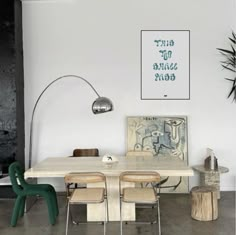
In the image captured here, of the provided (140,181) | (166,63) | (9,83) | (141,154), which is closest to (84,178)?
(140,181)

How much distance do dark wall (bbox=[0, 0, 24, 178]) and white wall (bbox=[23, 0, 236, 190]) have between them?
1.21 ft

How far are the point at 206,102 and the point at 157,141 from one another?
100 centimetres

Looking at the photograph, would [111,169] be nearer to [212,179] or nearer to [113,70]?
[212,179]

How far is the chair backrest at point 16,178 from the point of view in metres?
3.87

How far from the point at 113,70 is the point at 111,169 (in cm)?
206

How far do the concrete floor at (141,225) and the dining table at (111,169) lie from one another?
17 cm

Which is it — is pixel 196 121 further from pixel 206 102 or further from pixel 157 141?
pixel 157 141

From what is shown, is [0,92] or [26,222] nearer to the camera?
[26,222]

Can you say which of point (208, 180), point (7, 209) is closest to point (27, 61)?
point (7, 209)

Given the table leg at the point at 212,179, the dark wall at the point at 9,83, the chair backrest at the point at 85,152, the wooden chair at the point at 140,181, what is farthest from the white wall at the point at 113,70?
the wooden chair at the point at 140,181

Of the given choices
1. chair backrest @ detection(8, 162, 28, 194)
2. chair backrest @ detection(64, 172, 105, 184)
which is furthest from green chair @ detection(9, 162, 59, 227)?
chair backrest @ detection(64, 172, 105, 184)

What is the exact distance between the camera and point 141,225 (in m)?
3.94

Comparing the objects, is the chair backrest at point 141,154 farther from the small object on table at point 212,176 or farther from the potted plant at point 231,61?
the potted plant at point 231,61

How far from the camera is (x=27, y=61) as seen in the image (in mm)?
5406
